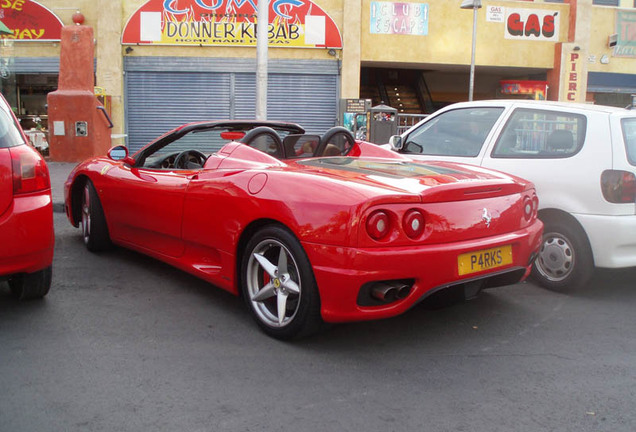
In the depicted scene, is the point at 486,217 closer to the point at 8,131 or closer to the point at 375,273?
the point at 375,273

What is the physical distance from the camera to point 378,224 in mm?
3348

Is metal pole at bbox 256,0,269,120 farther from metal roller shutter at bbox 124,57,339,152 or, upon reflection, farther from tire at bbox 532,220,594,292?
tire at bbox 532,220,594,292

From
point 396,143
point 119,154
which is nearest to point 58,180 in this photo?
point 119,154

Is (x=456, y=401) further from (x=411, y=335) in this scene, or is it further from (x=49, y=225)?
(x=49, y=225)

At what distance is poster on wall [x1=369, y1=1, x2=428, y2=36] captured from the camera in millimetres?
17891

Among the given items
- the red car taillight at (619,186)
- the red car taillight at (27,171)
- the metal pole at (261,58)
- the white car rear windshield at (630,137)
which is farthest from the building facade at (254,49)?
the red car taillight at (27,171)

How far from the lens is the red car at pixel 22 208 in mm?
3865

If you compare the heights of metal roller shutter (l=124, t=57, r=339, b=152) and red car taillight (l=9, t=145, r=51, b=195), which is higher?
metal roller shutter (l=124, t=57, r=339, b=152)

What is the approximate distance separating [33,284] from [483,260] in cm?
296

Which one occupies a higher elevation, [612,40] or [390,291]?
[612,40]

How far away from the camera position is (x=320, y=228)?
11.2 ft

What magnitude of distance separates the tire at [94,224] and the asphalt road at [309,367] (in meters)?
0.99

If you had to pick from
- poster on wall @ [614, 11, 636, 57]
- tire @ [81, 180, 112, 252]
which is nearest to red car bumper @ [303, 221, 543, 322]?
tire @ [81, 180, 112, 252]

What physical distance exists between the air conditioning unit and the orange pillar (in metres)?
15.2
